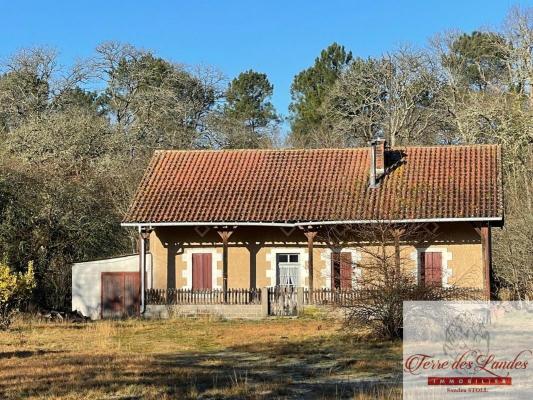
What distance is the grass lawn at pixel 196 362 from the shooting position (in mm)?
11320

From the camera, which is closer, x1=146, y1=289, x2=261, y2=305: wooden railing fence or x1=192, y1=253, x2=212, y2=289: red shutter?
x1=146, y1=289, x2=261, y2=305: wooden railing fence

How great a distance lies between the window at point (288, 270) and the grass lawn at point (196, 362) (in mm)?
3702

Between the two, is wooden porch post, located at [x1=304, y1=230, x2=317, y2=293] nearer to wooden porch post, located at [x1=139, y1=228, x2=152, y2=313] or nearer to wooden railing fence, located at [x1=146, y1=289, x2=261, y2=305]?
wooden railing fence, located at [x1=146, y1=289, x2=261, y2=305]

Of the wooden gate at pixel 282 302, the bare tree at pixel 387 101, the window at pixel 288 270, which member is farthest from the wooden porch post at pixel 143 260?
the bare tree at pixel 387 101

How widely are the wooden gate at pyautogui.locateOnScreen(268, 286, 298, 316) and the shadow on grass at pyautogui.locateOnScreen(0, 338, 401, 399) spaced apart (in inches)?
281

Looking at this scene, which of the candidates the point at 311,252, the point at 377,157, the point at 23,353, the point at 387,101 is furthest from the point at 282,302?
the point at 387,101

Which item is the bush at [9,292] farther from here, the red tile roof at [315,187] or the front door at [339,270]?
the front door at [339,270]

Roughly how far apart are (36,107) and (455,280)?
28.5m

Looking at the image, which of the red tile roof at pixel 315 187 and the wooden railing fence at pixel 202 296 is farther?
the wooden railing fence at pixel 202 296

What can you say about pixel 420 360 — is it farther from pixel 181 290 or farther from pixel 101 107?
pixel 101 107

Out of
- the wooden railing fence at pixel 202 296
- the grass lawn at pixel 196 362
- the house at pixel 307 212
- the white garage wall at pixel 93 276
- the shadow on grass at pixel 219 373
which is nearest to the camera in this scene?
the shadow on grass at pixel 219 373

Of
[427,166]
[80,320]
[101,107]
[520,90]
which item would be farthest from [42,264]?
[101,107]

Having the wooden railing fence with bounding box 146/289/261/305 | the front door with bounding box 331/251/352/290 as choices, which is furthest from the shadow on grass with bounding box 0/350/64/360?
the front door with bounding box 331/251/352/290

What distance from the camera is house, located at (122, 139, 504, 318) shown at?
77.7 ft
